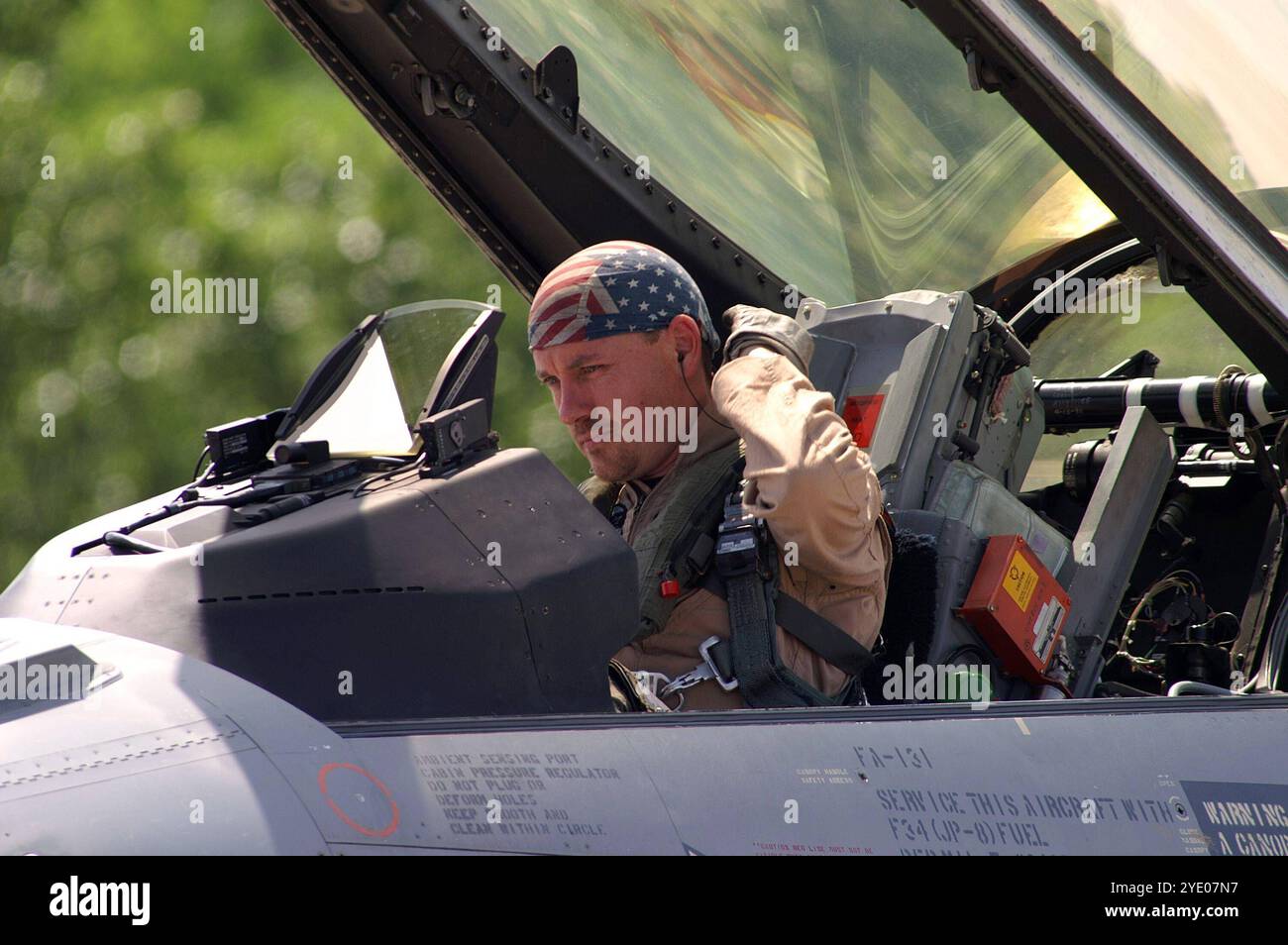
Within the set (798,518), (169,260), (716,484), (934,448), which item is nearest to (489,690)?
(798,518)

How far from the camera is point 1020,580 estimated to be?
95.0 inches

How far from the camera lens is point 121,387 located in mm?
9258

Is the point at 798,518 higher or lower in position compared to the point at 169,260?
higher

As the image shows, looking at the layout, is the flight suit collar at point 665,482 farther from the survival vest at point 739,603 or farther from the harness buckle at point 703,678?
the harness buckle at point 703,678

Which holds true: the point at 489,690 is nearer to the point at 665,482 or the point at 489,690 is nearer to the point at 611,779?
the point at 611,779

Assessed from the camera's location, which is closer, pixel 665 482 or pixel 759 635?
pixel 759 635

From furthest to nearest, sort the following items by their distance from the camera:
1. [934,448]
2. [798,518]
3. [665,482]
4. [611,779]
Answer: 1. [934,448]
2. [665,482]
3. [798,518]
4. [611,779]

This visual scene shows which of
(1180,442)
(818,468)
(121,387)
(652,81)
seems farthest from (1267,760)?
(121,387)

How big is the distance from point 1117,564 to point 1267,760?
44.2 inches

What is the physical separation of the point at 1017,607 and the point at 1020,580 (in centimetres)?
5

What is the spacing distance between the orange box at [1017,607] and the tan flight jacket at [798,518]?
17cm

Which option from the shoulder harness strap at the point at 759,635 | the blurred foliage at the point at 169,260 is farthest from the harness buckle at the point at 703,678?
the blurred foliage at the point at 169,260

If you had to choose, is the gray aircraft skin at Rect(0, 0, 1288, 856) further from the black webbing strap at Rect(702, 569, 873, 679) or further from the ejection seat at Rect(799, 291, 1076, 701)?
the black webbing strap at Rect(702, 569, 873, 679)

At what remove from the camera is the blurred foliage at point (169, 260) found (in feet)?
30.0
